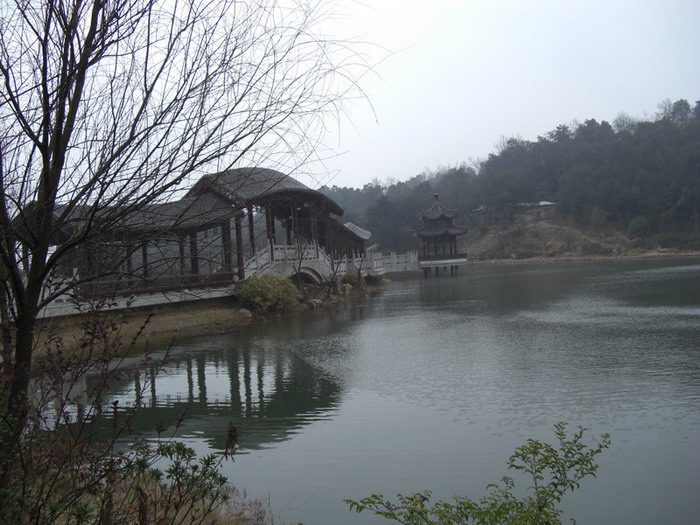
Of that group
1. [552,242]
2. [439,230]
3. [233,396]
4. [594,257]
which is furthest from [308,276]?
[552,242]

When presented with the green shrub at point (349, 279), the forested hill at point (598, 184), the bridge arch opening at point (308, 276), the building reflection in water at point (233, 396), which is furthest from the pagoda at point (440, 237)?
the building reflection in water at point (233, 396)

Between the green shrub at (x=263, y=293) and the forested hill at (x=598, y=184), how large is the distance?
29843mm

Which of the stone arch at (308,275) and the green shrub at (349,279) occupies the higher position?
the stone arch at (308,275)

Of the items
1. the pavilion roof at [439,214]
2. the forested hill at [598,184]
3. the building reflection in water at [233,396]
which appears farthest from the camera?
the forested hill at [598,184]

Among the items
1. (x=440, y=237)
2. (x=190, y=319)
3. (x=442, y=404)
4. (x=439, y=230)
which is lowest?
(x=442, y=404)

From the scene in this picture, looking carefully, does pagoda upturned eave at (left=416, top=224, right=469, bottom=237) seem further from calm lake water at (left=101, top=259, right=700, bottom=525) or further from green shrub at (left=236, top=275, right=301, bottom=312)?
calm lake water at (left=101, top=259, right=700, bottom=525)

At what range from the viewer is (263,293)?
18.1 meters

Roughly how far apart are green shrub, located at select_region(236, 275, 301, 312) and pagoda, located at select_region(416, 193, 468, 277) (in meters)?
23.5

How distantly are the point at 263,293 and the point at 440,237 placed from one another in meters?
26.7

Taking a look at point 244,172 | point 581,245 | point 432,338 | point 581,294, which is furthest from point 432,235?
point 244,172

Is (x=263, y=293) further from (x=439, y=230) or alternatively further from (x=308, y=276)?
(x=439, y=230)

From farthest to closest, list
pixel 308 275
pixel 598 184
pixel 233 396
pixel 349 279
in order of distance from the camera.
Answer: pixel 598 184 < pixel 349 279 < pixel 308 275 < pixel 233 396

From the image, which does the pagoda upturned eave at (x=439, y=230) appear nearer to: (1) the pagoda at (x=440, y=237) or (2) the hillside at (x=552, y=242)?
→ (1) the pagoda at (x=440, y=237)

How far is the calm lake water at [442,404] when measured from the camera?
520cm
